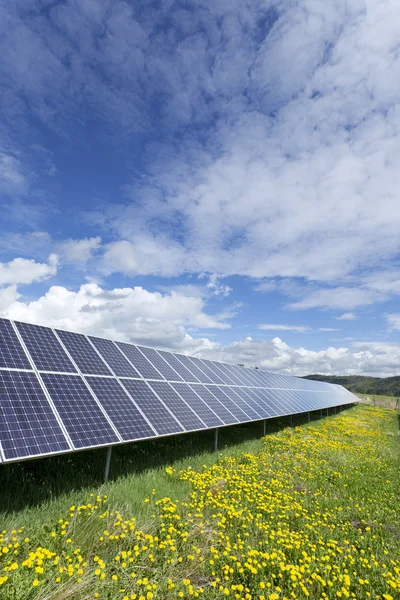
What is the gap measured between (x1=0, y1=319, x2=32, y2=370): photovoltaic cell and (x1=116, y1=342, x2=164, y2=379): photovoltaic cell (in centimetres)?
498

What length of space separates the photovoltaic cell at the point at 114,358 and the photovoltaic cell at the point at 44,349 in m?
1.93

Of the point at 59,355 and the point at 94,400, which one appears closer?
the point at 94,400

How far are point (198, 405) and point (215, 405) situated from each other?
1.42 metres

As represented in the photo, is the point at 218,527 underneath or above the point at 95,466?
underneath

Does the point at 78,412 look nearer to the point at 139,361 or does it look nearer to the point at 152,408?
the point at 152,408

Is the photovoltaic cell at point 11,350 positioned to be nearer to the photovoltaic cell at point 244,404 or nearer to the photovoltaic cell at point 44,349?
the photovoltaic cell at point 44,349

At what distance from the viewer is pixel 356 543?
7254 millimetres

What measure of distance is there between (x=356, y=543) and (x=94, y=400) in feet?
25.1

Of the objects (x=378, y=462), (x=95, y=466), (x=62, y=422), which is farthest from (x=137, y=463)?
(x=378, y=462)

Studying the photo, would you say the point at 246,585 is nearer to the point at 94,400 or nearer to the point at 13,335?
the point at 94,400

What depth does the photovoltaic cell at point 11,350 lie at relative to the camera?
8.12 m

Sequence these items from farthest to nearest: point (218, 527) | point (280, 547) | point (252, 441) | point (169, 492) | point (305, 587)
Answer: point (252, 441), point (169, 492), point (218, 527), point (280, 547), point (305, 587)

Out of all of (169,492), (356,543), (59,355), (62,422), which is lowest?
(356,543)

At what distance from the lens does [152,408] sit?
35.2 ft
